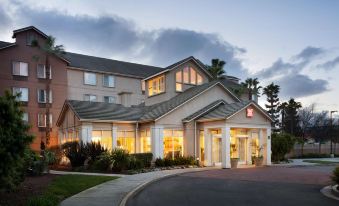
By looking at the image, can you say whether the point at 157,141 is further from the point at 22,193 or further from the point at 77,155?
the point at 22,193

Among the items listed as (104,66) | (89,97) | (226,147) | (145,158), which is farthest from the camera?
(104,66)

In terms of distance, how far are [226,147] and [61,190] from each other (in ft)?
55.5

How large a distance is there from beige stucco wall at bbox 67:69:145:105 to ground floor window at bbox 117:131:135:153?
18.9 m

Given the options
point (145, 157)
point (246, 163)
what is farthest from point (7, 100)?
point (246, 163)

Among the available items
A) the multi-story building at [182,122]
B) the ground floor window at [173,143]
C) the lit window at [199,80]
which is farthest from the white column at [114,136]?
the lit window at [199,80]

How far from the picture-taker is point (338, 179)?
15.5 m

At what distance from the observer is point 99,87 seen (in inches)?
2143

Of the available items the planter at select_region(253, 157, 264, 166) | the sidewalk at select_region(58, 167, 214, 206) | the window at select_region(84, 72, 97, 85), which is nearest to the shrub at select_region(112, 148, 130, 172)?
the sidewalk at select_region(58, 167, 214, 206)

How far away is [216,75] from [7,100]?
38860 millimetres

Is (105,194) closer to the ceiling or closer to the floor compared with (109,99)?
closer to the floor

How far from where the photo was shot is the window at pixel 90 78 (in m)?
53.2

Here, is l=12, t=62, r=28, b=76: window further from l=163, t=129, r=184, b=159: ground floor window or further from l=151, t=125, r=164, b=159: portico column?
l=163, t=129, r=184, b=159: ground floor window

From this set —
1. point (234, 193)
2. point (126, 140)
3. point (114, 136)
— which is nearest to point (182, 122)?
point (126, 140)

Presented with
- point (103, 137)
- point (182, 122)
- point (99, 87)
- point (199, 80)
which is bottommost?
point (103, 137)
